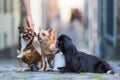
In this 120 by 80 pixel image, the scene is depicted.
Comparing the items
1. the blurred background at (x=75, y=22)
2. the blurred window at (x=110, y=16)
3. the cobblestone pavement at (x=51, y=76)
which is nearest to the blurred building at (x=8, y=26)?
the blurred background at (x=75, y=22)

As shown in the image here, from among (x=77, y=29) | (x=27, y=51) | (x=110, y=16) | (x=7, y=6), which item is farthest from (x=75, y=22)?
(x=27, y=51)

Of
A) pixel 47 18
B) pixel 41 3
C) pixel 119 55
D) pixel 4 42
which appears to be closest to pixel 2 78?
pixel 119 55

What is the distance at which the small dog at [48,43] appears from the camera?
436 inches

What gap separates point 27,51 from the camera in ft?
37.3

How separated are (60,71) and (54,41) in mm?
491

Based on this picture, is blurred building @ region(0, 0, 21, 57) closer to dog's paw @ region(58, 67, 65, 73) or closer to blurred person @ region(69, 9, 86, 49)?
blurred person @ region(69, 9, 86, 49)

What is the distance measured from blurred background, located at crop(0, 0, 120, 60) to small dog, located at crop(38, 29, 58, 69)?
22.1 feet

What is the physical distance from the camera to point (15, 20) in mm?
30094

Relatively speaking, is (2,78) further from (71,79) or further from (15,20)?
(15,20)

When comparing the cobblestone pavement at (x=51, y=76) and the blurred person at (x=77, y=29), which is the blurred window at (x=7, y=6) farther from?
the cobblestone pavement at (x=51, y=76)

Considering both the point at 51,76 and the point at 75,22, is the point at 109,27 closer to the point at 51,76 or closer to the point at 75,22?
the point at 51,76

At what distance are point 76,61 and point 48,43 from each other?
50 centimetres

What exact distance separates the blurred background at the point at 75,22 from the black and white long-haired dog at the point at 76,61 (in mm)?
6700

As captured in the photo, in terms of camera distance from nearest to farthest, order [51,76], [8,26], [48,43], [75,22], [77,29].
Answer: [51,76]
[48,43]
[8,26]
[77,29]
[75,22]
